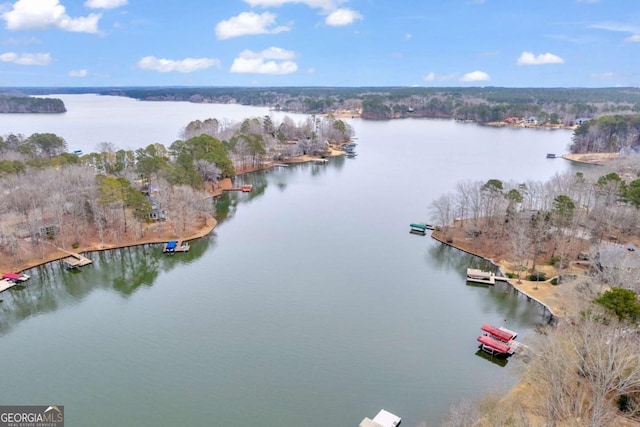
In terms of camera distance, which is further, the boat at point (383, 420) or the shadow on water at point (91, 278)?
the shadow on water at point (91, 278)

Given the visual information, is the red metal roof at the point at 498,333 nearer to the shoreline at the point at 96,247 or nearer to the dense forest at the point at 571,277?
the dense forest at the point at 571,277

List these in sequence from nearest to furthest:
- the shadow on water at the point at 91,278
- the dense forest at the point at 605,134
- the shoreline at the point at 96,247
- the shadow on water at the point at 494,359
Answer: the shadow on water at the point at 494,359 < the shadow on water at the point at 91,278 < the shoreline at the point at 96,247 < the dense forest at the point at 605,134

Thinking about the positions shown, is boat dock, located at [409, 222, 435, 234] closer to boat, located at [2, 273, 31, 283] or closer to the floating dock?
the floating dock

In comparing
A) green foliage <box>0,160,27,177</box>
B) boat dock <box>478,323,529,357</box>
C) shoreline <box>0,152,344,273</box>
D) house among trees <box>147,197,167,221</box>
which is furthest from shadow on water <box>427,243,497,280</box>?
green foliage <box>0,160,27,177</box>

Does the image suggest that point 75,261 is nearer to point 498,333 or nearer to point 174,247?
point 174,247

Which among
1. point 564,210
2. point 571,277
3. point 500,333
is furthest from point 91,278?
point 564,210

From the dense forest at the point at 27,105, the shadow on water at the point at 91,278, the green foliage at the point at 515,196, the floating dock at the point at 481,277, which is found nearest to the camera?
the shadow on water at the point at 91,278

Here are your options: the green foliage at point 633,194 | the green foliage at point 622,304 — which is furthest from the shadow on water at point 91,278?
the green foliage at point 633,194

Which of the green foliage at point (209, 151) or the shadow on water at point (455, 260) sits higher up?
the green foliage at point (209, 151)
